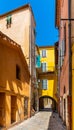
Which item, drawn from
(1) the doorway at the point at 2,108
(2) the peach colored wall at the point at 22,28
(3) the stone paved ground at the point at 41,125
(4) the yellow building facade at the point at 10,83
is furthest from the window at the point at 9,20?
(1) the doorway at the point at 2,108

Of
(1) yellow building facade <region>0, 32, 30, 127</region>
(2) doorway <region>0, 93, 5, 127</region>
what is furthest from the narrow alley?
(2) doorway <region>0, 93, 5, 127</region>

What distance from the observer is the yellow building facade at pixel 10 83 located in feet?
59.6

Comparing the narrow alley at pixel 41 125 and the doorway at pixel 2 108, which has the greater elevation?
the doorway at pixel 2 108

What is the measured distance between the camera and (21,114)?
78.8 ft

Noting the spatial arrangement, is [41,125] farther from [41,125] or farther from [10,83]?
[10,83]

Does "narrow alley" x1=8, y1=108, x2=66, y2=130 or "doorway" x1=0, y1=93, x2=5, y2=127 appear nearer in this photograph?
"doorway" x1=0, y1=93, x2=5, y2=127

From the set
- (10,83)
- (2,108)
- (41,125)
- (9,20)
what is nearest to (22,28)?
(9,20)

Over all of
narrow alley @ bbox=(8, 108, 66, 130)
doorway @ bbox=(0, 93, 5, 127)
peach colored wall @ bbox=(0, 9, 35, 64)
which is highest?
peach colored wall @ bbox=(0, 9, 35, 64)

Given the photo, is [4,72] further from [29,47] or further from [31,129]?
[29,47]

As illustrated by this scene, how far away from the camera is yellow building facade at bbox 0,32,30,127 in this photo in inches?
715

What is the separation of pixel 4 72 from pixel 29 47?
11.6 meters

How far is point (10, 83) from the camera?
65.4 ft

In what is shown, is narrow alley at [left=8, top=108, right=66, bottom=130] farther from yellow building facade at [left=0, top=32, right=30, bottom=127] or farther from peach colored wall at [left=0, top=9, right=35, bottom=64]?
peach colored wall at [left=0, top=9, right=35, bottom=64]

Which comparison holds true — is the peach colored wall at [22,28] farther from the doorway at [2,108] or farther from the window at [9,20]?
the doorway at [2,108]
